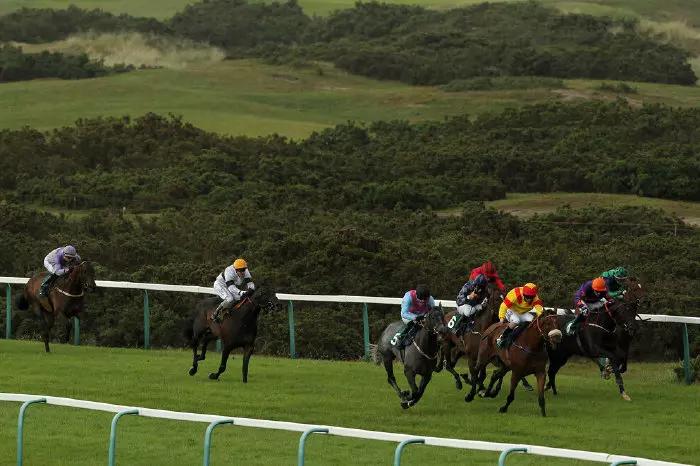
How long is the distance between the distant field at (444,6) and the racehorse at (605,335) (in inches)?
2510

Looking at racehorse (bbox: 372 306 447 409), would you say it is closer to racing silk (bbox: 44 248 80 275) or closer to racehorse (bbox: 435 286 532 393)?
racehorse (bbox: 435 286 532 393)

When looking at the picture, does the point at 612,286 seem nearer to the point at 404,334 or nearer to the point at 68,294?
the point at 404,334

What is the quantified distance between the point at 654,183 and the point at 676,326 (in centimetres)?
1674

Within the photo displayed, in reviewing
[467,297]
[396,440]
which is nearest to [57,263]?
[467,297]

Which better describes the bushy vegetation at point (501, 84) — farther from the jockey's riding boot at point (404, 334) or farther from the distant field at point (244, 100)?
the jockey's riding boot at point (404, 334)

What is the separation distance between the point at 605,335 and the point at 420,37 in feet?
173

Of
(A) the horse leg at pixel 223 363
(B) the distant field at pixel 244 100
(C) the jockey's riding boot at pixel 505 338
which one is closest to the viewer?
(C) the jockey's riding boot at pixel 505 338

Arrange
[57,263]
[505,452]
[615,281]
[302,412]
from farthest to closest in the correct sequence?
[57,263], [615,281], [302,412], [505,452]

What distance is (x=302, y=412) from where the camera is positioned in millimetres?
17109

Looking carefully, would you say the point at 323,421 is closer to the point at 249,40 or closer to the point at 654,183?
the point at 654,183

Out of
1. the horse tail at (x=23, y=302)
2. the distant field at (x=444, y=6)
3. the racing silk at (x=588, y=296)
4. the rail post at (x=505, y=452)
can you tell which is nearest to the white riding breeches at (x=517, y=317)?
A: the racing silk at (x=588, y=296)

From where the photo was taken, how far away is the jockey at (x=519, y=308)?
17531 mm

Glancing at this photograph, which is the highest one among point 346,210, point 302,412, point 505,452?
Answer: point 505,452

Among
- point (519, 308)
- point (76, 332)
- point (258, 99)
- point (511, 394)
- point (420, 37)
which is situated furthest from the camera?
point (420, 37)
